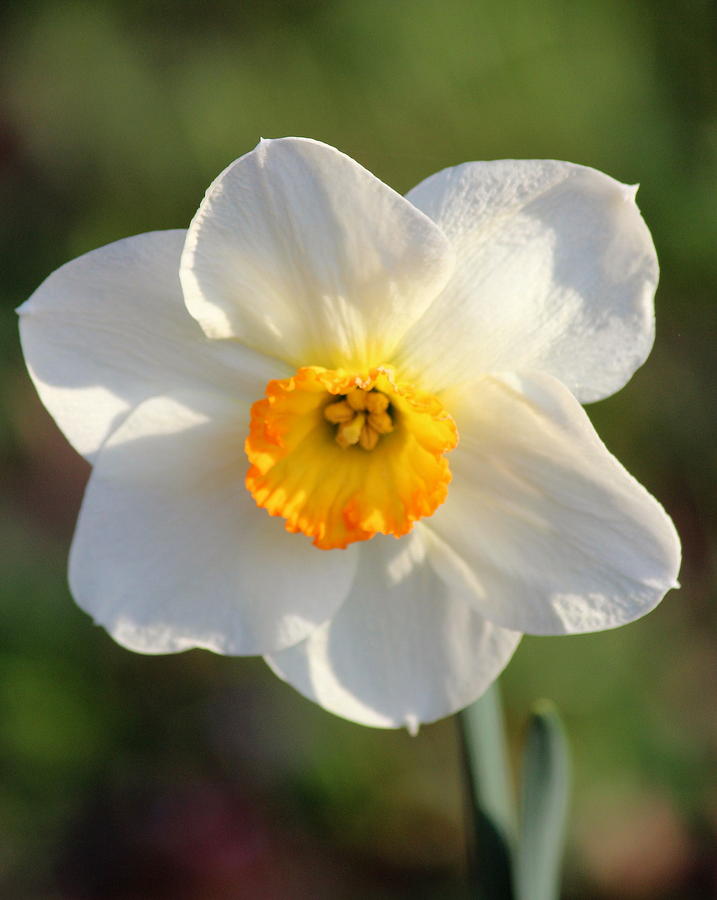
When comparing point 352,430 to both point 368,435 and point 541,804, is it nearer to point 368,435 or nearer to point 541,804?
point 368,435

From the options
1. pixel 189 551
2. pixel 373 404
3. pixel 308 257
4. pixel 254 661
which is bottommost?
pixel 254 661

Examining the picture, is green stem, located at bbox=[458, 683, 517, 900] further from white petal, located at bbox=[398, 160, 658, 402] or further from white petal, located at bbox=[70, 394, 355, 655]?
white petal, located at bbox=[398, 160, 658, 402]

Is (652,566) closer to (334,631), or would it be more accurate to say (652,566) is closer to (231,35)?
(334,631)

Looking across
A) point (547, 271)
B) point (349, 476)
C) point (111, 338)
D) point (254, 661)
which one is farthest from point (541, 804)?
point (254, 661)

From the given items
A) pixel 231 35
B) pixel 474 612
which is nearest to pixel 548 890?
pixel 474 612

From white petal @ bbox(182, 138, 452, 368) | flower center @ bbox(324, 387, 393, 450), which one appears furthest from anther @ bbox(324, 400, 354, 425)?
white petal @ bbox(182, 138, 452, 368)

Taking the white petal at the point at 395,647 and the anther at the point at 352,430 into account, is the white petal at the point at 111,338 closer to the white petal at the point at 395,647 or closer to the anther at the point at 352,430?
the anther at the point at 352,430

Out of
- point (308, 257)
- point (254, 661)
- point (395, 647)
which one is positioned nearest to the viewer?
point (308, 257)
